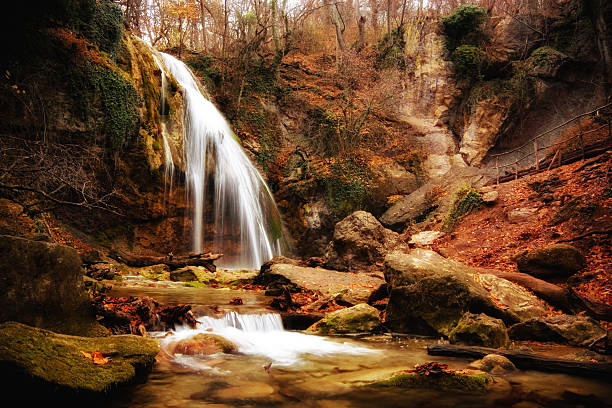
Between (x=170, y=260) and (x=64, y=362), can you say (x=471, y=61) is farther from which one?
(x=64, y=362)

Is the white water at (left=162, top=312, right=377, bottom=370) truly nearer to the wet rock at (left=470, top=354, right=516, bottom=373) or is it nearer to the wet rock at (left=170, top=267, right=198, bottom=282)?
the wet rock at (left=470, top=354, right=516, bottom=373)

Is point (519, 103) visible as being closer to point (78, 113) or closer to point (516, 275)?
point (516, 275)

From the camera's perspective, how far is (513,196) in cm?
1249

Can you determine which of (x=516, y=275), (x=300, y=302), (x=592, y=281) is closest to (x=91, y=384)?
(x=300, y=302)

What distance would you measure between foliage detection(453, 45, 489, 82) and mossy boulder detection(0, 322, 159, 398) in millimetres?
25430

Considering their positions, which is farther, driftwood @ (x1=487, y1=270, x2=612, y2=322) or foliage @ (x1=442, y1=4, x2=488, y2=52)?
foliage @ (x1=442, y1=4, x2=488, y2=52)

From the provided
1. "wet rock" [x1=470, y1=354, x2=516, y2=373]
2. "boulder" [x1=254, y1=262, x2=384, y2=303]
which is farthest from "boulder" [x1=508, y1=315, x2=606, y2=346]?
A: "boulder" [x1=254, y1=262, x2=384, y2=303]

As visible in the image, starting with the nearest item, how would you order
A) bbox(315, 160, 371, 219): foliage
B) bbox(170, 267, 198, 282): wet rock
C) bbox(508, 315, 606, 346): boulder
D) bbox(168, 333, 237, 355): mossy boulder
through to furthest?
bbox(168, 333, 237, 355): mossy boulder → bbox(508, 315, 606, 346): boulder → bbox(170, 267, 198, 282): wet rock → bbox(315, 160, 371, 219): foliage

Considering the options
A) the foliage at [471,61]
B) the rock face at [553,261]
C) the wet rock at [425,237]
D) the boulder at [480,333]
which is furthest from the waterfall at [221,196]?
the foliage at [471,61]

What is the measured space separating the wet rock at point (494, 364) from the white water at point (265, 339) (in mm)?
1380

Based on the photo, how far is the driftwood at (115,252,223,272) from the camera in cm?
1070

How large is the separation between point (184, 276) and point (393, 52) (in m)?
22.1

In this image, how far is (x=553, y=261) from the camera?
7.04 metres

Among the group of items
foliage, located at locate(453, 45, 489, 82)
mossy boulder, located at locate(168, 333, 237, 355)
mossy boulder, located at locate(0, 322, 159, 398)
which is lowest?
mossy boulder, located at locate(168, 333, 237, 355)
